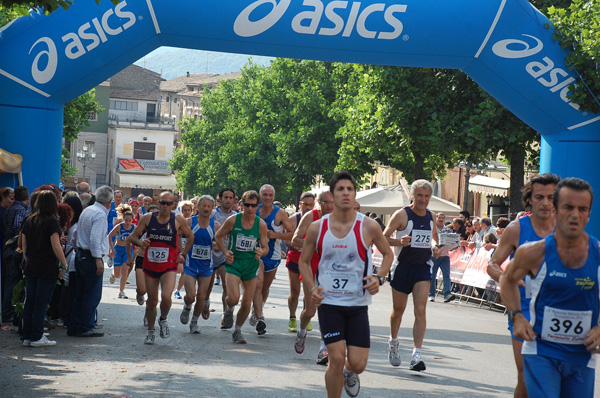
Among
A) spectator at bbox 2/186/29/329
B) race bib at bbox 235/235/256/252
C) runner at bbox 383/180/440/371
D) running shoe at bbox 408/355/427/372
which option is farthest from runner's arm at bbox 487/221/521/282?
spectator at bbox 2/186/29/329

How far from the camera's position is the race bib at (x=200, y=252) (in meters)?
12.7

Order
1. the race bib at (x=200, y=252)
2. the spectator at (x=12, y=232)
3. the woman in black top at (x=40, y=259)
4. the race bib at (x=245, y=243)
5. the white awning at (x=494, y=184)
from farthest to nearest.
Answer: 1. the white awning at (x=494, y=184)
2. the race bib at (x=200, y=252)
3. the spectator at (x=12, y=232)
4. the race bib at (x=245, y=243)
5. the woman in black top at (x=40, y=259)

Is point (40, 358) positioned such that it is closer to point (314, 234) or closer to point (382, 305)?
point (314, 234)

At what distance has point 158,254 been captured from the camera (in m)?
11.3

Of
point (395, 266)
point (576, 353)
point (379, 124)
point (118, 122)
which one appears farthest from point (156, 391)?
point (118, 122)

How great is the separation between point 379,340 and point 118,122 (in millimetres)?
97235

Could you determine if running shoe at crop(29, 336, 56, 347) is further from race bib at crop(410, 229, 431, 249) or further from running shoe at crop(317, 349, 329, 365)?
race bib at crop(410, 229, 431, 249)

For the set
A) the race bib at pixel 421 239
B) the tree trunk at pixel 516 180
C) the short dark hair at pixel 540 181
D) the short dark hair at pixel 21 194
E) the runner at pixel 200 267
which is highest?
the tree trunk at pixel 516 180

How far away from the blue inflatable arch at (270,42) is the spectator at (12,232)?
1261 millimetres

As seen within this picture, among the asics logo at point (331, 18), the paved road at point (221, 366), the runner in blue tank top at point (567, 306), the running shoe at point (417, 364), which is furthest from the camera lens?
the asics logo at point (331, 18)

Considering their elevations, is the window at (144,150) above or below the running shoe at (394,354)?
above

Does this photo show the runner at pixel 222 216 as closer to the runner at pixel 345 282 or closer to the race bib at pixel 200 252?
the race bib at pixel 200 252

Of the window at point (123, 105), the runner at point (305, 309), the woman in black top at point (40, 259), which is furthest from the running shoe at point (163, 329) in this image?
the window at point (123, 105)

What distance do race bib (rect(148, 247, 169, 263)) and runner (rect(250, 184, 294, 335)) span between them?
1.62 metres
